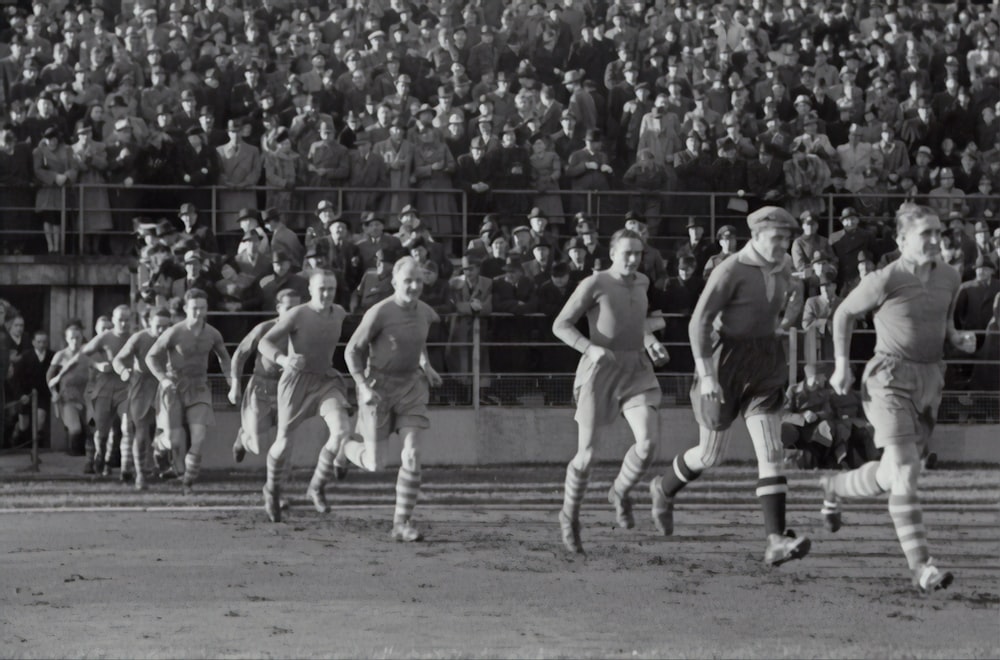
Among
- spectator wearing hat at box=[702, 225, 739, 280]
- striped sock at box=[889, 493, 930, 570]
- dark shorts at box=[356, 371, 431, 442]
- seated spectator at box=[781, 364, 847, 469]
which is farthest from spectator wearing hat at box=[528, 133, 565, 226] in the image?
striped sock at box=[889, 493, 930, 570]

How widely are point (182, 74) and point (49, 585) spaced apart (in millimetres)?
14112

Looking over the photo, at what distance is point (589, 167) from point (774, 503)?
11938mm

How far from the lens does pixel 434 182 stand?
22.4 meters

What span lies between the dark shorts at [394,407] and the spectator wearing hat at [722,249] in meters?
7.41

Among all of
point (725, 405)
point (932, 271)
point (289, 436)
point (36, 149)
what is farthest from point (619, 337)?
point (36, 149)

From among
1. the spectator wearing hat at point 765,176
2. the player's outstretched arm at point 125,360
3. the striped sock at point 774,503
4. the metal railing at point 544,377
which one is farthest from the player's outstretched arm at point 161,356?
the striped sock at point 774,503

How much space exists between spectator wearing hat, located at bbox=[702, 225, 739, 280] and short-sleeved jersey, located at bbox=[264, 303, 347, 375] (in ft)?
21.7

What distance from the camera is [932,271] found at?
406 inches

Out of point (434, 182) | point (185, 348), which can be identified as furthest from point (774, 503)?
point (434, 182)

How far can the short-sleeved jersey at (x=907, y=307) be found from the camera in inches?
402

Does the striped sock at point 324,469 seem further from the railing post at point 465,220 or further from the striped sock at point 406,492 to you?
the railing post at point 465,220

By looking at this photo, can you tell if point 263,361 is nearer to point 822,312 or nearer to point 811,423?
point 811,423

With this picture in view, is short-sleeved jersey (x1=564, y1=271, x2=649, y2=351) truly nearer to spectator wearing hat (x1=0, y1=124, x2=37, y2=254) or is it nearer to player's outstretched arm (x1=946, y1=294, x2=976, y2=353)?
player's outstretched arm (x1=946, y1=294, x2=976, y2=353)

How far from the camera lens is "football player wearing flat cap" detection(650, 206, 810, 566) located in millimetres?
11047
